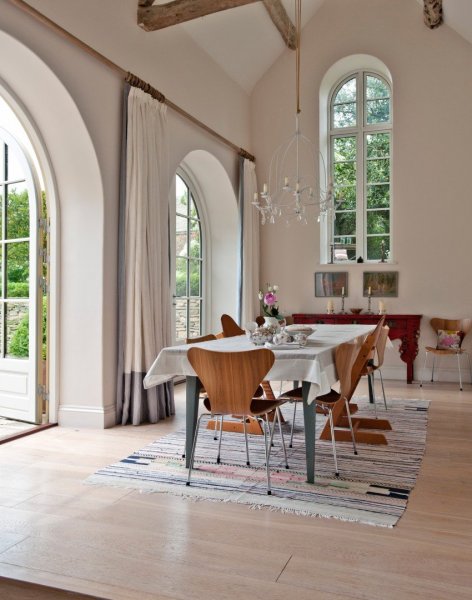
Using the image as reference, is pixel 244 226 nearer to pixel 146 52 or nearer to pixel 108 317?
pixel 146 52

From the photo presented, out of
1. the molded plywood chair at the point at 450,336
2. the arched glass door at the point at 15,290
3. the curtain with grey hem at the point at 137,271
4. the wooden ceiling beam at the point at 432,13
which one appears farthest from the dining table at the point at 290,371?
the wooden ceiling beam at the point at 432,13

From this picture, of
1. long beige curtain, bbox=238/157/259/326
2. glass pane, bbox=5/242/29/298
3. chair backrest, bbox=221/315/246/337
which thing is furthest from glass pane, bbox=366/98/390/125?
glass pane, bbox=5/242/29/298

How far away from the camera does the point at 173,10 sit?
542 centimetres

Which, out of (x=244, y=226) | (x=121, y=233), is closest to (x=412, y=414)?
(x=121, y=233)

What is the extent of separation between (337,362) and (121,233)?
7.57ft

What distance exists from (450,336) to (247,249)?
2825 millimetres

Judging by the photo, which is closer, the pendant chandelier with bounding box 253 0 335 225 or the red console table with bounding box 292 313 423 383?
the red console table with bounding box 292 313 423 383

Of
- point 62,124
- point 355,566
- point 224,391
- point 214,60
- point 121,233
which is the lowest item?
point 355,566

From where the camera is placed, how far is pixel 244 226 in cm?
789

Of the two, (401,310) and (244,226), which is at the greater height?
(244,226)

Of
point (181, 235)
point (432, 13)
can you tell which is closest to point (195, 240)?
point (181, 235)

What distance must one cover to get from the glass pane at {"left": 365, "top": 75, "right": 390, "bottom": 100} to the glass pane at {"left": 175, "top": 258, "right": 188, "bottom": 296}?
11.6 ft

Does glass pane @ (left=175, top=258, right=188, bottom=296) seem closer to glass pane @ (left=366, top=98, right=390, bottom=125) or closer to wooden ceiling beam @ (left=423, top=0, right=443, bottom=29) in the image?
glass pane @ (left=366, top=98, right=390, bottom=125)

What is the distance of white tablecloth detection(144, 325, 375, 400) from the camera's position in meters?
3.39
